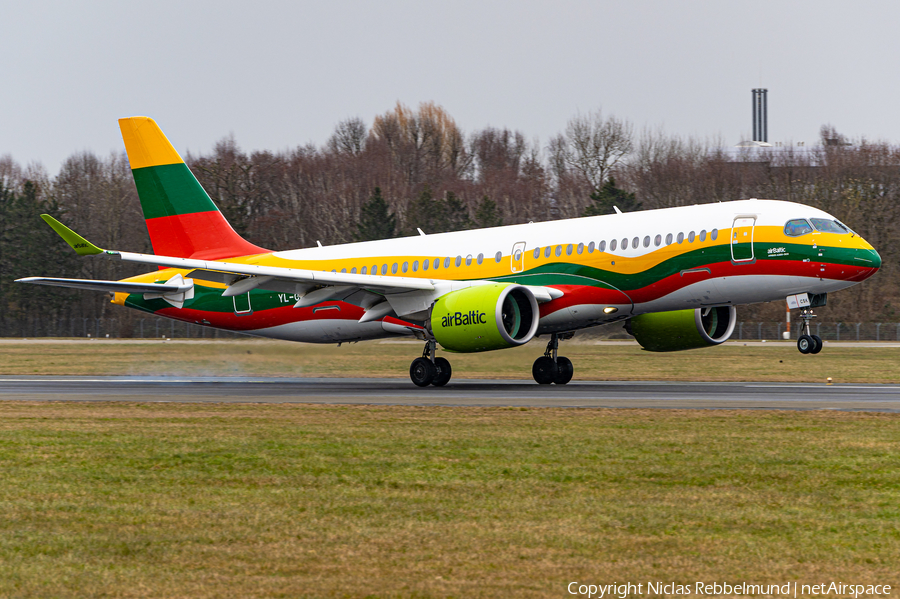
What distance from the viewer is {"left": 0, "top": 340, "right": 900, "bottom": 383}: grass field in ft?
103

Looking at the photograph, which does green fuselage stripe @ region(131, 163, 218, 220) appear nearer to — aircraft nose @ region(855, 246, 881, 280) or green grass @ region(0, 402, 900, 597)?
green grass @ region(0, 402, 900, 597)

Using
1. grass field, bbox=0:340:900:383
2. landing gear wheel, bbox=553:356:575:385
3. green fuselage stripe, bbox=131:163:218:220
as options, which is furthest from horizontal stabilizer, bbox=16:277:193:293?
landing gear wheel, bbox=553:356:575:385

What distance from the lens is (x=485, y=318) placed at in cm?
2430

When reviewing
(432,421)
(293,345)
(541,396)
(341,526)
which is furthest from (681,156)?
(341,526)

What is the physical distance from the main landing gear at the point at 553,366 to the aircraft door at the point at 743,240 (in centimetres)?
590

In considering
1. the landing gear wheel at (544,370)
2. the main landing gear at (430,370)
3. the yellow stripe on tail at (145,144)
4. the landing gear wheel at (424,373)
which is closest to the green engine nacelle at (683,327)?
the landing gear wheel at (544,370)

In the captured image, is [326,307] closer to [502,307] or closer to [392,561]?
[502,307]

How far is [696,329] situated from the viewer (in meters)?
27.9

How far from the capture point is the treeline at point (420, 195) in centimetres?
7450

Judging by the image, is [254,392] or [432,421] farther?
[254,392]

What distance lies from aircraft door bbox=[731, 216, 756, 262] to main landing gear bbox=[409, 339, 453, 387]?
811 cm

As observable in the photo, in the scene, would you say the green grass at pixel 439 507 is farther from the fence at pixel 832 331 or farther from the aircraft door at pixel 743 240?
the fence at pixel 832 331

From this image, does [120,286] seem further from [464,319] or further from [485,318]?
[485,318]

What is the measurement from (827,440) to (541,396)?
9.80 meters
